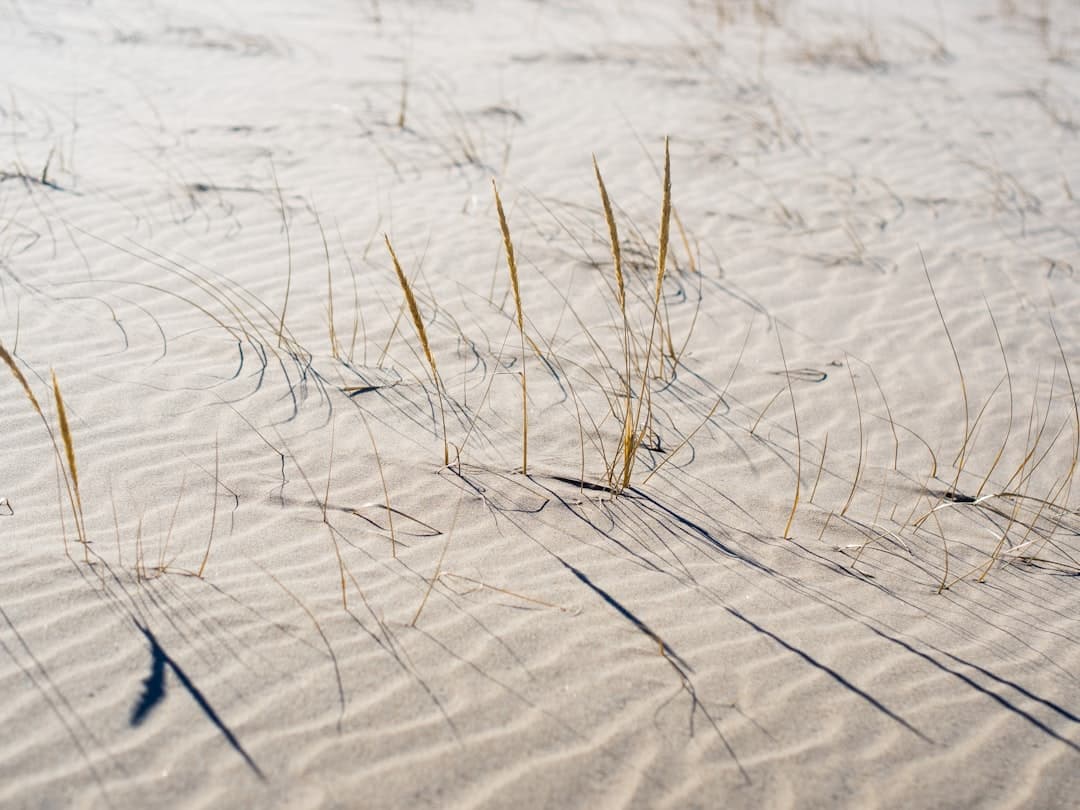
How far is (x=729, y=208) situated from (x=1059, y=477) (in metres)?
2.93

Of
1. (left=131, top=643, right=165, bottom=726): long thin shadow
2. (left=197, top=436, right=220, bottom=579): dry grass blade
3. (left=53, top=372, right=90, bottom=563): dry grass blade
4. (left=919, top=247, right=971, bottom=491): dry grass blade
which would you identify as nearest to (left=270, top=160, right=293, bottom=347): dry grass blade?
(left=197, top=436, right=220, bottom=579): dry grass blade

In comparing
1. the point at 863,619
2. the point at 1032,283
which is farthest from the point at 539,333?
the point at 1032,283

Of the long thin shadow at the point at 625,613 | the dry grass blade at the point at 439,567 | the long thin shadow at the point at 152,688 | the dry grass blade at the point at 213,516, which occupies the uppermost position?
the long thin shadow at the point at 625,613

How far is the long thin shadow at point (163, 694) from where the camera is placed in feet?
6.30

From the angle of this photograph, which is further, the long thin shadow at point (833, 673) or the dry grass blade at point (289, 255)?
the dry grass blade at point (289, 255)

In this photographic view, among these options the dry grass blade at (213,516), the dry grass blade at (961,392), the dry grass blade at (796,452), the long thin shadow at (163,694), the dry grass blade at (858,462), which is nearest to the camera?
the long thin shadow at (163,694)

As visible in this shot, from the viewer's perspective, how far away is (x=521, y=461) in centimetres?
315

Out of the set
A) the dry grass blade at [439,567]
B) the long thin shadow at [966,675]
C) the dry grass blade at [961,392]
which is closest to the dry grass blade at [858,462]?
the dry grass blade at [961,392]

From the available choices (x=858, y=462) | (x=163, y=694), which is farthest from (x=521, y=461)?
(x=163, y=694)

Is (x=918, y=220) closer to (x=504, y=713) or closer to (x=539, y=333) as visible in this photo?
(x=539, y=333)

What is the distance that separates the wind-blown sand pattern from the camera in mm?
1997

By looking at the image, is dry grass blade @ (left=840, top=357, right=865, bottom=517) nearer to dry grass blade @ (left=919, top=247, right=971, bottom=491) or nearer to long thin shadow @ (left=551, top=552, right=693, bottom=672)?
dry grass blade @ (left=919, top=247, right=971, bottom=491)

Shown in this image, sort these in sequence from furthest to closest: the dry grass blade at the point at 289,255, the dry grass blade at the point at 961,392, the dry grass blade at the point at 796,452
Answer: the dry grass blade at the point at 289,255 < the dry grass blade at the point at 961,392 < the dry grass blade at the point at 796,452

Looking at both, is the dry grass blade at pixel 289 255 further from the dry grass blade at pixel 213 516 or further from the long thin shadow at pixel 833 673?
the long thin shadow at pixel 833 673
